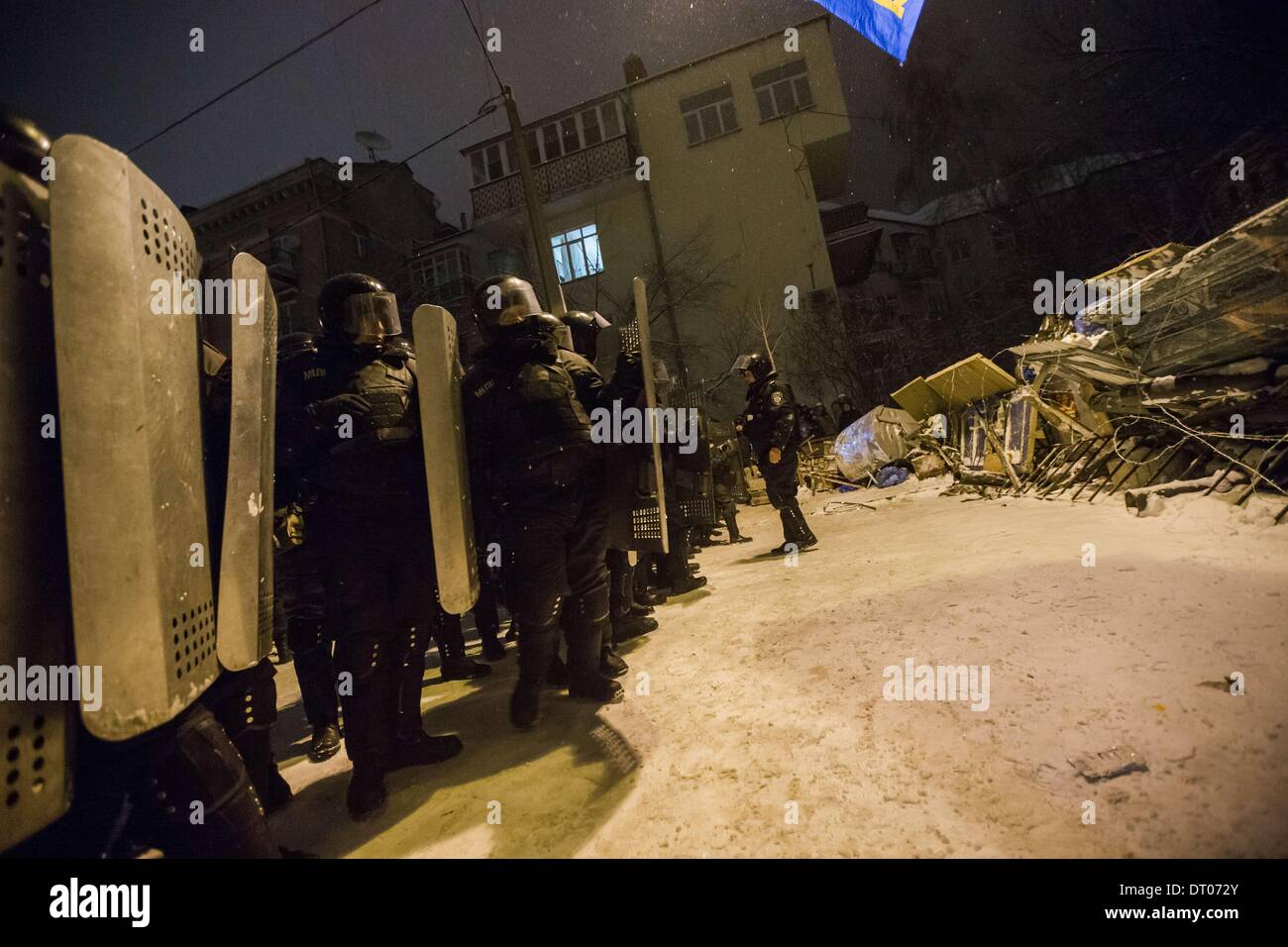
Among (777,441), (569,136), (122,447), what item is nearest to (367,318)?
(122,447)

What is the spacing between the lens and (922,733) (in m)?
1.83

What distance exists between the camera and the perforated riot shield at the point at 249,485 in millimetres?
1502

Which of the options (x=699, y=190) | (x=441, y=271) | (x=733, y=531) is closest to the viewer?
(x=733, y=531)

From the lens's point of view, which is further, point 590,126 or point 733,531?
point 590,126

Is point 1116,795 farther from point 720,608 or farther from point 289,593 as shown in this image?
point 289,593

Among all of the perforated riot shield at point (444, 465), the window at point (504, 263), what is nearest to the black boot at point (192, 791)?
the perforated riot shield at point (444, 465)

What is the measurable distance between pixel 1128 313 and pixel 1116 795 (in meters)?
4.93

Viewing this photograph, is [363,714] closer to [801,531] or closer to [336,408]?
[336,408]

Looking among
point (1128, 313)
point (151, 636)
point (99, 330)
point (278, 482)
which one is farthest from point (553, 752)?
point (1128, 313)

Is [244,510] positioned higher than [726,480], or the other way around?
[726,480]

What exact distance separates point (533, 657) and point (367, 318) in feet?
6.25

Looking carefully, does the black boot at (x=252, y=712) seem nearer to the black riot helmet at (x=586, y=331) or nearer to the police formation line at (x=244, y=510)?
the police formation line at (x=244, y=510)

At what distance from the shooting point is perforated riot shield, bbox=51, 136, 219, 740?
3.56ft

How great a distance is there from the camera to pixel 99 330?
114 centimetres
